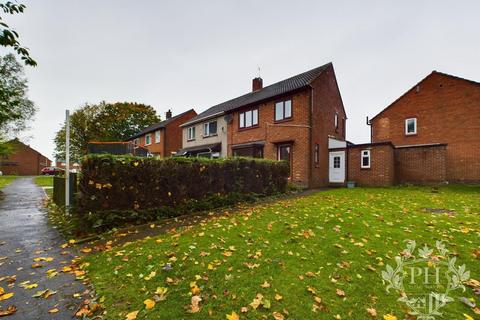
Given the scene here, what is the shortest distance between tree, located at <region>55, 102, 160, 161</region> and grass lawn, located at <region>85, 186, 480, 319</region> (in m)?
49.9

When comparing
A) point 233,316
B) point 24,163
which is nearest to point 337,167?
point 233,316

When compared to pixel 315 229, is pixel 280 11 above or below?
above

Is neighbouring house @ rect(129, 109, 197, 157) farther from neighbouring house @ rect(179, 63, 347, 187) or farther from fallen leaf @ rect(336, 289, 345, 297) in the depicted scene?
fallen leaf @ rect(336, 289, 345, 297)

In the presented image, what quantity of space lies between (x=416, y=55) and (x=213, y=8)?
15.7 meters

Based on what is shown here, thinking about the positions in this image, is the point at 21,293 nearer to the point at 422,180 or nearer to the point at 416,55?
the point at 422,180

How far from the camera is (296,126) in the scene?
54.3 ft

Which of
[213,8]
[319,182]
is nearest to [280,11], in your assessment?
[213,8]

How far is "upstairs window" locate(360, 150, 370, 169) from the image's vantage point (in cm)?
1720

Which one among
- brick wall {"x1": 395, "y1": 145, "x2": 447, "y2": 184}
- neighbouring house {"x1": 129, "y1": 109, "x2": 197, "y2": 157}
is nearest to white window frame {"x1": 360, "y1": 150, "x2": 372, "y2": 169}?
brick wall {"x1": 395, "y1": 145, "x2": 447, "y2": 184}

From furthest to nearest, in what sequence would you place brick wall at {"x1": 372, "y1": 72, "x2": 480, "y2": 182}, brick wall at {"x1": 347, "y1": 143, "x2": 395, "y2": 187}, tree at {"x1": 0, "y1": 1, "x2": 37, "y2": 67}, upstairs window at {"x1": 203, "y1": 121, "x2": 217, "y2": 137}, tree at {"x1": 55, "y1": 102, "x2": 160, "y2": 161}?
tree at {"x1": 55, "y1": 102, "x2": 160, "y2": 161}, upstairs window at {"x1": 203, "y1": 121, "x2": 217, "y2": 137}, brick wall at {"x1": 372, "y1": 72, "x2": 480, "y2": 182}, brick wall at {"x1": 347, "y1": 143, "x2": 395, "y2": 187}, tree at {"x1": 0, "y1": 1, "x2": 37, "y2": 67}

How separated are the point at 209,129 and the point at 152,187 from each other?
18.0 metres

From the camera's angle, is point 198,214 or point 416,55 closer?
point 198,214

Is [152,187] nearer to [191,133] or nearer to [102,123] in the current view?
[191,133]

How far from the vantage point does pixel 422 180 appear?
16.7 meters
